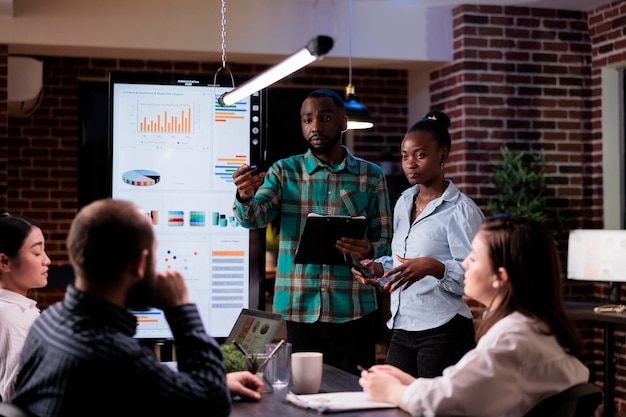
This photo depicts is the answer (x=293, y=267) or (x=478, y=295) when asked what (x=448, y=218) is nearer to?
(x=293, y=267)

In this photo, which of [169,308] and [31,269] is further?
[31,269]

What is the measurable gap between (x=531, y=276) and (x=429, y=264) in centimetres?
97

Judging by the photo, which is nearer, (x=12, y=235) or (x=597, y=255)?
(x=12, y=235)

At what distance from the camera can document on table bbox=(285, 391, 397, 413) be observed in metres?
2.11

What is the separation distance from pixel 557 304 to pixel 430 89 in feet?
15.8

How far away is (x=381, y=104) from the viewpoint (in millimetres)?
7727

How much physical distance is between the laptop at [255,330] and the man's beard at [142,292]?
2.55 ft

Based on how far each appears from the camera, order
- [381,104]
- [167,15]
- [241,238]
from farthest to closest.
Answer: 1. [381,104]
2. [167,15]
3. [241,238]

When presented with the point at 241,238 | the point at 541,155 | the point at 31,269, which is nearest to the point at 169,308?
the point at 31,269

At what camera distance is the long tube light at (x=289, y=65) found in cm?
245

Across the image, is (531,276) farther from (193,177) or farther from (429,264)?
(193,177)

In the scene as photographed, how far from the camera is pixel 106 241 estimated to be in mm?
1716

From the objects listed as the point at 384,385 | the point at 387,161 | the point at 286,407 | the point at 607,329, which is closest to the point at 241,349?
the point at 286,407

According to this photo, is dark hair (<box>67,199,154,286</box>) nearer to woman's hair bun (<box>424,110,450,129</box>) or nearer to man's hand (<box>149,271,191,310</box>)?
man's hand (<box>149,271,191,310</box>)
